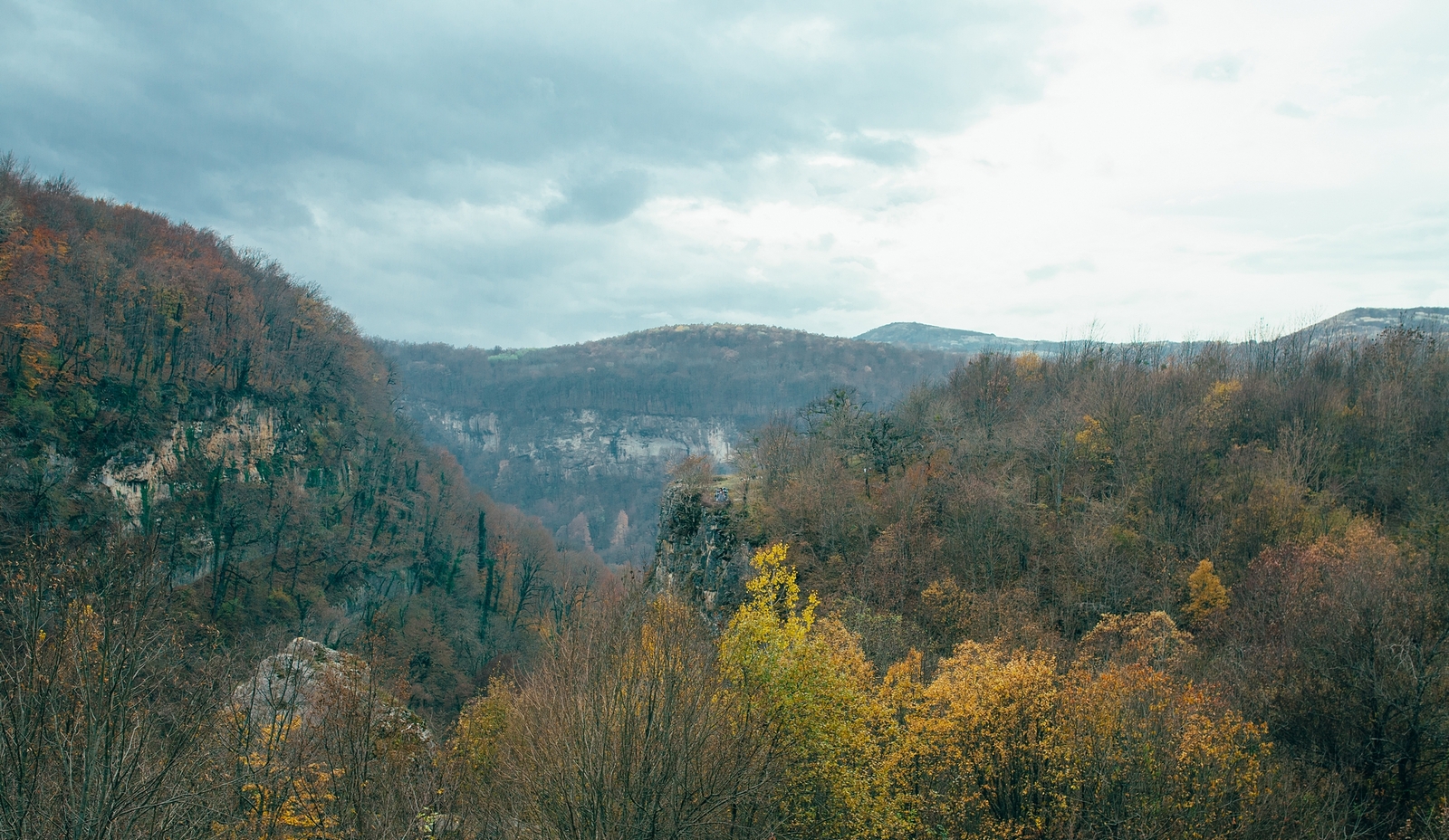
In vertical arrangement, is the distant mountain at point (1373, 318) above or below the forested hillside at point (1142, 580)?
above

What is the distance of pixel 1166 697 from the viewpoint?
18672mm

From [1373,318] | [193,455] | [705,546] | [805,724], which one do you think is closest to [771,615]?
[805,724]

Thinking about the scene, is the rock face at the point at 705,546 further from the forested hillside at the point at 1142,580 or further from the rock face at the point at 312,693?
the rock face at the point at 312,693

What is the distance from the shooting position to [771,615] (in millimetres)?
17109

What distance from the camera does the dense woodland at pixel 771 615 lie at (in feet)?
45.0

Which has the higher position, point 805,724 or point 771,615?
point 771,615

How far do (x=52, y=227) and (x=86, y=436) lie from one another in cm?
2679

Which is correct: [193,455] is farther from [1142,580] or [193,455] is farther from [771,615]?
[1142,580]

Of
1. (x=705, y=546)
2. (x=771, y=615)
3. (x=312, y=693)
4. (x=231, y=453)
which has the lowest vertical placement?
(x=312, y=693)

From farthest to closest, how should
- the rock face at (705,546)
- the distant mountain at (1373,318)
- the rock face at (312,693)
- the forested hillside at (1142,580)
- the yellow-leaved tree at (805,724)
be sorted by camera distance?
the distant mountain at (1373,318)
the rock face at (705,546)
the rock face at (312,693)
the forested hillside at (1142,580)
the yellow-leaved tree at (805,724)

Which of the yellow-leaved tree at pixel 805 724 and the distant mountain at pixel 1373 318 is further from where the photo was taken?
the distant mountain at pixel 1373 318

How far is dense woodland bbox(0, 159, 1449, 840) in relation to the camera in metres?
13.7

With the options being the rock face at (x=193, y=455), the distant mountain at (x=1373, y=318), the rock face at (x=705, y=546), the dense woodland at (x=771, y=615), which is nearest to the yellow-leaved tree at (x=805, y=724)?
the dense woodland at (x=771, y=615)

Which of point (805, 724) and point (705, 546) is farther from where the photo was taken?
point (705, 546)
